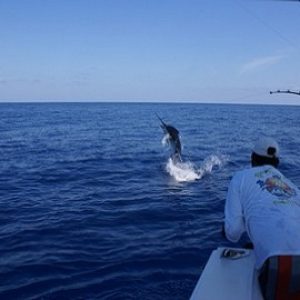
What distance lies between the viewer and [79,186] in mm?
16609

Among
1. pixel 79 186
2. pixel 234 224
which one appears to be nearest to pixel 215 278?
pixel 234 224

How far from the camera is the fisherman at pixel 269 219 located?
4090 millimetres

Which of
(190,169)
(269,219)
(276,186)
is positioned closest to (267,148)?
(276,186)

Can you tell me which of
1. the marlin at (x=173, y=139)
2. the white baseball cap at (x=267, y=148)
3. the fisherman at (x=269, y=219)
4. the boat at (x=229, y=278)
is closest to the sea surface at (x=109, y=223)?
the marlin at (x=173, y=139)

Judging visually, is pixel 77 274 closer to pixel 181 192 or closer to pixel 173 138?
pixel 181 192

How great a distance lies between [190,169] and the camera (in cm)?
2036

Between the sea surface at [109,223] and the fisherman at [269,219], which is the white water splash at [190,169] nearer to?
the sea surface at [109,223]

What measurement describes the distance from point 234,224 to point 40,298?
4301 millimetres

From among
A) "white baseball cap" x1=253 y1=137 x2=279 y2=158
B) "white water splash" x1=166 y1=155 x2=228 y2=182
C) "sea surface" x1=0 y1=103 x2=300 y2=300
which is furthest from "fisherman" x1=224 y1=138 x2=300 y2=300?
"white water splash" x1=166 y1=155 x2=228 y2=182

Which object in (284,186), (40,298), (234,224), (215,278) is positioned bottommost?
(40,298)

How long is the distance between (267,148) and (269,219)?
2.81 ft

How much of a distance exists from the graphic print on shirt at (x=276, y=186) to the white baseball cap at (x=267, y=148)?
0.28m

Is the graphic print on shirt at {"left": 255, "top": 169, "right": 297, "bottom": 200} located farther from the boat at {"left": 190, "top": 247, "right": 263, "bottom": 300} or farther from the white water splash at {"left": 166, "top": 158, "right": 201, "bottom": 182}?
the white water splash at {"left": 166, "top": 158, "right": 201, "bottom": 182}

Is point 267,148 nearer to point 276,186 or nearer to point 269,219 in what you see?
point 276,186
